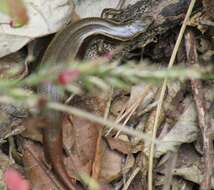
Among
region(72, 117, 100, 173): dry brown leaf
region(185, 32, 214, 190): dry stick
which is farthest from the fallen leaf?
region(185, 32, 214, 190): dry stick

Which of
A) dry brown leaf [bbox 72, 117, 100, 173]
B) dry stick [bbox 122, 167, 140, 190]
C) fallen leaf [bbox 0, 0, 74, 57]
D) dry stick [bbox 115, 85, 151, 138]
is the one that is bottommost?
dry stick [bbox 122, 167, 140, 190]

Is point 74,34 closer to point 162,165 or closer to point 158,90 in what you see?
point 158,90

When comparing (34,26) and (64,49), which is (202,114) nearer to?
(64,49)

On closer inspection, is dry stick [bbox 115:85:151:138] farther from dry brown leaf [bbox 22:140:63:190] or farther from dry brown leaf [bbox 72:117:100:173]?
dry brown leaf [bbox 22:140:63:190]

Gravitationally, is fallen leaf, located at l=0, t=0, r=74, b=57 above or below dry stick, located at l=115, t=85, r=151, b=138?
above

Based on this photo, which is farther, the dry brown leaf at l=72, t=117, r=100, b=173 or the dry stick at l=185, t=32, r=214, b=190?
the dry brown leaf at l=72, t=117, r=100, b=173

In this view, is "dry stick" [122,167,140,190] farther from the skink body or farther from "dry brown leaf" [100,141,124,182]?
the skink body
